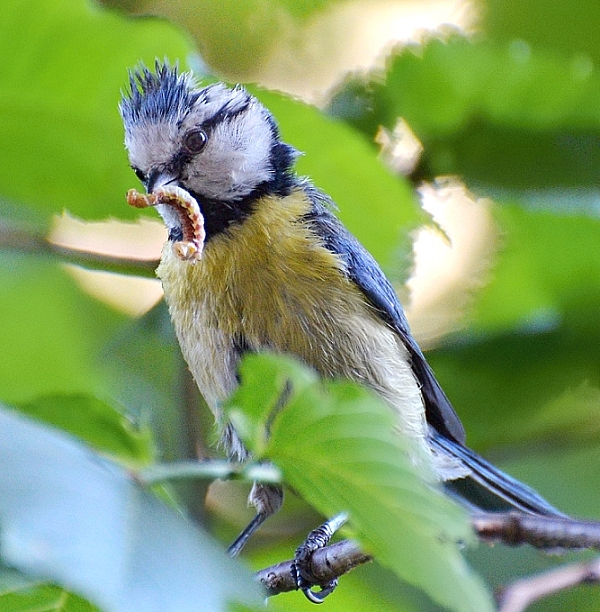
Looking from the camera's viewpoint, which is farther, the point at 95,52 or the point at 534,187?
the point at 534,187

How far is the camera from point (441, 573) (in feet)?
1.36

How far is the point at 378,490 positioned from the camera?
1.42 feet

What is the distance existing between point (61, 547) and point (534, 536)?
427 millimetres

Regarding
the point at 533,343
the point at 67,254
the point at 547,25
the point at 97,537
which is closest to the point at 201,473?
the point at 97,537

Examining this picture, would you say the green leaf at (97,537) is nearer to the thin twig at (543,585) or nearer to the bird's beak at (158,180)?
the thin twig at (543,585)

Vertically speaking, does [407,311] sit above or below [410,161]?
below

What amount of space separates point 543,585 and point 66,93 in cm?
67

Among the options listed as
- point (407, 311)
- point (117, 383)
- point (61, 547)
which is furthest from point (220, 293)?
point (61, 547)

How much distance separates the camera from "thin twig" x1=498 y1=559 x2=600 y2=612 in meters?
0.64

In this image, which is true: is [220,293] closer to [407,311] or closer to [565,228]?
[407,311]

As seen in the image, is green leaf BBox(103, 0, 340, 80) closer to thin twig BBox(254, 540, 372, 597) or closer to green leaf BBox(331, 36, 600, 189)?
green leaf BBox(331, 36, 600, 189)

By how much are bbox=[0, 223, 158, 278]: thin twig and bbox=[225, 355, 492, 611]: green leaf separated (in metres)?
0.51

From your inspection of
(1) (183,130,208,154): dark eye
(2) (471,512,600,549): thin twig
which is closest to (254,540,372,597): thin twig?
(2) (471,512,600,549): thin twig

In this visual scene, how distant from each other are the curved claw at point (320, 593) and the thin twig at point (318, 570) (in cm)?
5
